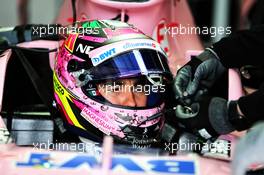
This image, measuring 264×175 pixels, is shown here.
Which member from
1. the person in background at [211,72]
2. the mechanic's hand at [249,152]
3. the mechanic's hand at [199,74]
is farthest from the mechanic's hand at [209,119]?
the mechanic's hand at [249,152]

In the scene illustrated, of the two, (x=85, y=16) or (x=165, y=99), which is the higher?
(x=85, y=16)

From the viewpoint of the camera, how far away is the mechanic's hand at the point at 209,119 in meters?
1.18

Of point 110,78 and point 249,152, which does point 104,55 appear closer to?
point 110,78

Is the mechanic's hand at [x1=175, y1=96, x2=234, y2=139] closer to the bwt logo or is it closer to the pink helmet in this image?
the pink helmet

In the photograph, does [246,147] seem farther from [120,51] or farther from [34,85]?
[34,85]

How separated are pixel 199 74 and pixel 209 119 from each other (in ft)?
0.64

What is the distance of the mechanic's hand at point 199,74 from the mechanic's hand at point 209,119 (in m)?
0.11

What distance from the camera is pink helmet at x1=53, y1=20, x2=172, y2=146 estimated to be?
1221 millimetres

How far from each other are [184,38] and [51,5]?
94 centimetres

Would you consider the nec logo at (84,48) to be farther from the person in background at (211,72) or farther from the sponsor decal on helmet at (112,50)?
the person in background at (211,72)

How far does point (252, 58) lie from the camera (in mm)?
1354


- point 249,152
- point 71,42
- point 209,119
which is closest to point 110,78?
point 71,42

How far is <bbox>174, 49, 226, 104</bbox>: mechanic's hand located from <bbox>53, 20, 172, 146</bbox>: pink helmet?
71 mm

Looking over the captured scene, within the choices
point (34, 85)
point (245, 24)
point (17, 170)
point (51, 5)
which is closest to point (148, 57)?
point (34, 85)
